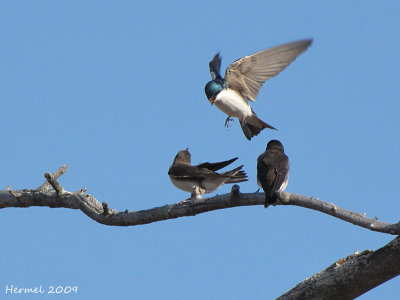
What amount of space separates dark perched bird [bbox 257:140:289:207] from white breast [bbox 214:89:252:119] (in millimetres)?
1579

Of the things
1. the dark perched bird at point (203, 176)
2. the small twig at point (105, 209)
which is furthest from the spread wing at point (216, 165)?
the small twig at point (105, 209)

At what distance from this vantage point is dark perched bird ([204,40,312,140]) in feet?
31.3

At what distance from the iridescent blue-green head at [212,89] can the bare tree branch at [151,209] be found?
121 inches

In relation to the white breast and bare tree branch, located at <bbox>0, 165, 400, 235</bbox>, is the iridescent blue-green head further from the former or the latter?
bare tree branch, located at <bbox>0, 165, 400, 235</bbox>

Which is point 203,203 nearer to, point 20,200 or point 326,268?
point 326,268

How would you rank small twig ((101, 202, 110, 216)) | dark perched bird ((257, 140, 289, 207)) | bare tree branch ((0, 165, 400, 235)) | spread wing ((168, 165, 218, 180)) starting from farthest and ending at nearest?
1. spread wing ((168, 165, 218, 180))
2. small twig ((101, 202, 110, 216))
3. dark perched bird ((257, 140, 289, 207))
4. bare tree branch ((0, 165, 400, 235))

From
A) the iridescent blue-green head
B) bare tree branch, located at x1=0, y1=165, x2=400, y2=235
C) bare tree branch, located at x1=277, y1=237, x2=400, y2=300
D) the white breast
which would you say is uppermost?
the iridescent blue-green head

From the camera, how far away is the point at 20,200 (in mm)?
7812

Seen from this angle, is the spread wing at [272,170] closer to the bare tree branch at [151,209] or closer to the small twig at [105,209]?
the bare tree branch at [151,209]

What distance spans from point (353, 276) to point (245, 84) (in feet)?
15.8

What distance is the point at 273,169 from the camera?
23.7 feet

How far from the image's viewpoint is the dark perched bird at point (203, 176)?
8461 mm

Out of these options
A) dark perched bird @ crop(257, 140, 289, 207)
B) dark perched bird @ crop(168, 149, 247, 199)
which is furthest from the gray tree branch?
dark perched bird @ crop(168, 149, 247, 199)

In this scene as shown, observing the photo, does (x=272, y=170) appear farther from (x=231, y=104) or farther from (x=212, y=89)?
(x=212, y=89)
